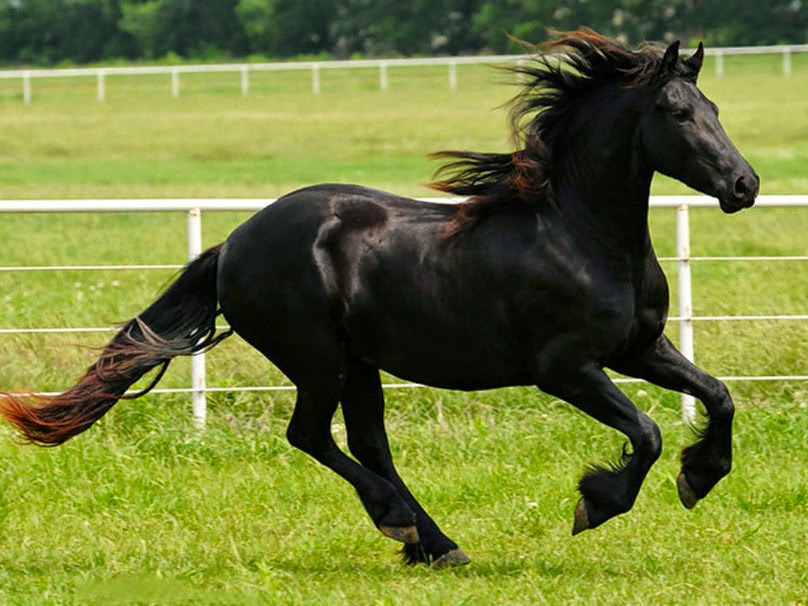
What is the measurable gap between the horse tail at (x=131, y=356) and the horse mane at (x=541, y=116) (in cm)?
111

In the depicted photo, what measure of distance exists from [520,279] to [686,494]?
0.95 m

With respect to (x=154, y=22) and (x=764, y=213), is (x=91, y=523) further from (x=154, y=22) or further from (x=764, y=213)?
(x=154, y=22)

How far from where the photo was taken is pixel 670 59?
16.9 feet

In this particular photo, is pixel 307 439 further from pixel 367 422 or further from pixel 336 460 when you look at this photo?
pixel 367 422

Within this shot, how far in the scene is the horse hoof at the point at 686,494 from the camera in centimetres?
549

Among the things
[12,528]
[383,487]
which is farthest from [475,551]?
[12,528]

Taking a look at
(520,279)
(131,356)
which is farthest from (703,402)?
(131,356)

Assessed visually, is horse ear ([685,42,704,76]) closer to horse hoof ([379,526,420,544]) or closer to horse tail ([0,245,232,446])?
horse hoof ([379,526,420,544])

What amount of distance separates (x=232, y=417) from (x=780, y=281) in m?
5.26

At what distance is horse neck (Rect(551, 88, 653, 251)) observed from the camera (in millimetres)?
5320

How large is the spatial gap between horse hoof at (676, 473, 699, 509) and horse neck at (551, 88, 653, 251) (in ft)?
2.78

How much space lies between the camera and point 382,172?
21875mm

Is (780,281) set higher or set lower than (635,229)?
lower

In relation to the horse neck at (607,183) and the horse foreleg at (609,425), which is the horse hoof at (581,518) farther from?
the horse neck at (607,183)
